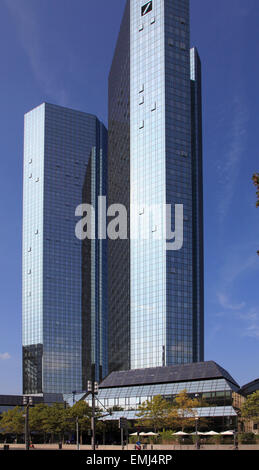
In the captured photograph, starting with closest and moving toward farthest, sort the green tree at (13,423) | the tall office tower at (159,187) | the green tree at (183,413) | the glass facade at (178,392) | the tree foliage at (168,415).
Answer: the green tree at (183,413) → the tree foliage at (168,415) → the glass facade at (178,392) → the green tree at (13,423) → the tall office tower at (159,187)

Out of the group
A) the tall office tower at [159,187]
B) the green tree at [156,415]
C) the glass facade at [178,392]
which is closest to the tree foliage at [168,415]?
Result: the green tree at [156,415]

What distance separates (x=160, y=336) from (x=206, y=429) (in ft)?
213

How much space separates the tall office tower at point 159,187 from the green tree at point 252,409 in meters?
64.0

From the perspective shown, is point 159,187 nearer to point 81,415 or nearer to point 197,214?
point 197,214

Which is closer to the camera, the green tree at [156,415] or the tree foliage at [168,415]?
the tree foliage at [168,415]

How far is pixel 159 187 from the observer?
564 ft

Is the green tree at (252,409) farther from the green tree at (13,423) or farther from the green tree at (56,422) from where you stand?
the green tree at (13,423)

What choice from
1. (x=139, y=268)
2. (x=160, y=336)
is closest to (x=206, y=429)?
(x=160, y=336)

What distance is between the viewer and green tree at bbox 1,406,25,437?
391 ft

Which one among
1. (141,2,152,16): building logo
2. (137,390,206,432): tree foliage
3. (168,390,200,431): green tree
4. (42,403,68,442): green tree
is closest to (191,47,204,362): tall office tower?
(141,2,152,16): building logo

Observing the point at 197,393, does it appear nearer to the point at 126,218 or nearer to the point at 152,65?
the point at 126,218

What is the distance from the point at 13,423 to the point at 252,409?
175ft

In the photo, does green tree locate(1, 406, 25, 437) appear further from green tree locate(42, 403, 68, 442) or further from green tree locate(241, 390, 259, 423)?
green tree locate(241, 390, 259, 423)

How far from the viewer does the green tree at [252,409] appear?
9362 cm
